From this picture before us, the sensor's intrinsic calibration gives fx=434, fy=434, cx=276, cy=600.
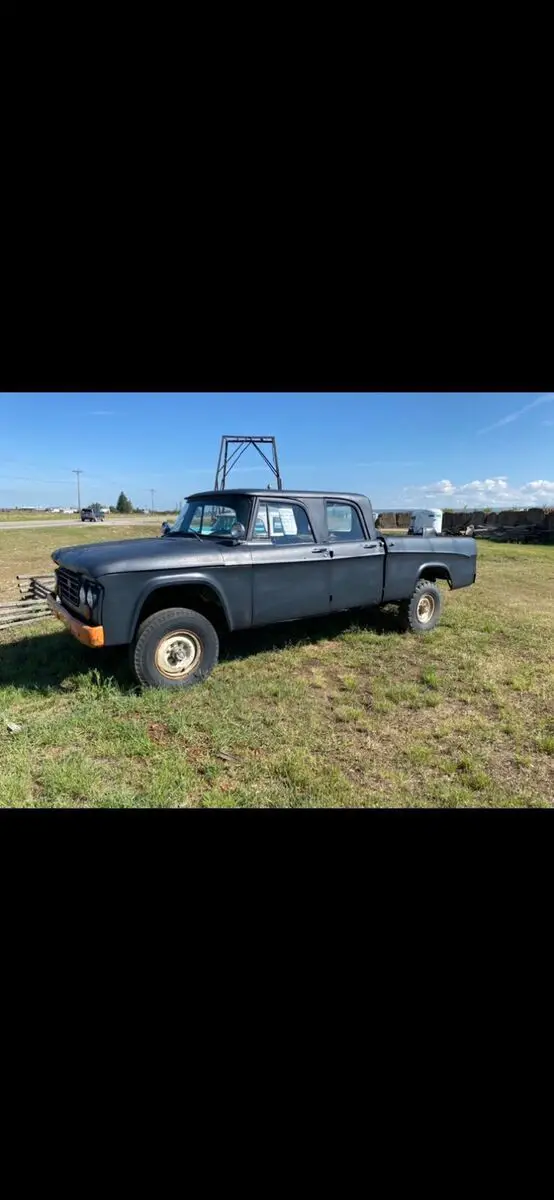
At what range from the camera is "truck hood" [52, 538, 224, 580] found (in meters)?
2.92

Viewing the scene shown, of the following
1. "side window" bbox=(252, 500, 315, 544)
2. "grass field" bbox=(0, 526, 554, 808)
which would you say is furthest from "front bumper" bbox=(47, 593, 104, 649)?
"side window" bbox=(252, 500, 315, 544)

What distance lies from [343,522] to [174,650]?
2.00 meters

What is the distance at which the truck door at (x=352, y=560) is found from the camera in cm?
390

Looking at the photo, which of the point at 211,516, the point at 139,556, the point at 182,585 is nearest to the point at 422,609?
the point at 211,516

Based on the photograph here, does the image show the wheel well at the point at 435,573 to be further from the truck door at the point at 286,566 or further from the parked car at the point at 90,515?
the parked car at the point at 90,515

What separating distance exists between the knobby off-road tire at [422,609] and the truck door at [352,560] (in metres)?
0.55

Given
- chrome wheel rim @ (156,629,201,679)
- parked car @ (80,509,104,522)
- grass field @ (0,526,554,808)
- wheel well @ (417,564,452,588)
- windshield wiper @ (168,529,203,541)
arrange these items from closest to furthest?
grass field @ (0,526,554,808) < chrome wheel rim @ (156,629,201,679) < windshield wiper @ (168,529,203,541) < wheel well @ (417,564,452,588) < parked car @ (80,509,104,522)

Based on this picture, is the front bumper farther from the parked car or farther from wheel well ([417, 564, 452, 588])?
wheel well ([417, 564, 452, 588])

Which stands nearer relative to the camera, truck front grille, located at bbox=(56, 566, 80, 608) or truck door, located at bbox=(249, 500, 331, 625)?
truck front grille, located at bbox=(56, 566, 80, 608)

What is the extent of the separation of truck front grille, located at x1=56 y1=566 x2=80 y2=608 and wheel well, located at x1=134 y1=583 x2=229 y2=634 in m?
0.49

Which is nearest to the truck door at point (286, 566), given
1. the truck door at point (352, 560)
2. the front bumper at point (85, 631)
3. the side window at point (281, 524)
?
the side window at point (281, 524)
